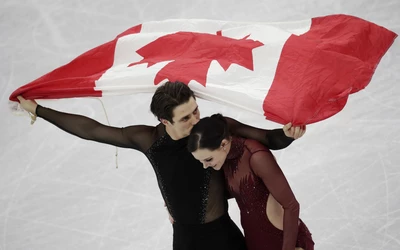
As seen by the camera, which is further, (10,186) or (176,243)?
(10,186)

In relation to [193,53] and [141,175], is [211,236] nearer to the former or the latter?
[193,53]

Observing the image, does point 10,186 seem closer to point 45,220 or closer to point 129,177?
point 45,220

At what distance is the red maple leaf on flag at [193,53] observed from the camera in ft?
11.4

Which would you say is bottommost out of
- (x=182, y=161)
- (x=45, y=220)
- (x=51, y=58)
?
(x=45, y=220)

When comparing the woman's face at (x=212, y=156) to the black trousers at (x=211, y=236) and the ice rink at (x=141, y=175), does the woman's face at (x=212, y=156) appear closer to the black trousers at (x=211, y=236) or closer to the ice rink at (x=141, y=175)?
the black trousers at (x=211, y=236)

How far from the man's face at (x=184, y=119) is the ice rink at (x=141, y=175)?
171 centimetres

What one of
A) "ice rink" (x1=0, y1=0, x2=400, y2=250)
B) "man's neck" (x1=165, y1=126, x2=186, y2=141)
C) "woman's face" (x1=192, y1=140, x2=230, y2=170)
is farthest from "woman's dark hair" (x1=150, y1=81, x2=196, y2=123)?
"ice rink" (x1=0, y1=0, x2=400, y2=250)

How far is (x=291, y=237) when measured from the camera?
322cm

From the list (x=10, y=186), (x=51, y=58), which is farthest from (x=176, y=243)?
(x=51, y=58)

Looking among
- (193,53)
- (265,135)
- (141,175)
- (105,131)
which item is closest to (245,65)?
(193,53)

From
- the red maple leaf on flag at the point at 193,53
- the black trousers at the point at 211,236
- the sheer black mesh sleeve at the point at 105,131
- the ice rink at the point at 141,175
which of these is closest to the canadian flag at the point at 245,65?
the red maple leaf on flag at the point at 193,53

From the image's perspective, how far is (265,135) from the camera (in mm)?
3234

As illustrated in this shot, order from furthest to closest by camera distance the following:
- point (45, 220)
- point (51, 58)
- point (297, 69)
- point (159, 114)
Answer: point (51, 58), point (45, 220), point (297, 69), point (159, 114)

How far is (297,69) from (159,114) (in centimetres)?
70
